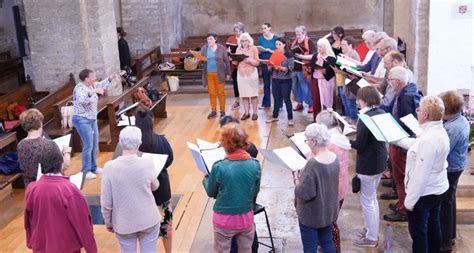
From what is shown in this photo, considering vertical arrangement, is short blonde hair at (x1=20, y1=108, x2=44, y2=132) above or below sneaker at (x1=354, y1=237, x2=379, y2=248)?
above

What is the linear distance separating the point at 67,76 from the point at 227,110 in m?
2.78

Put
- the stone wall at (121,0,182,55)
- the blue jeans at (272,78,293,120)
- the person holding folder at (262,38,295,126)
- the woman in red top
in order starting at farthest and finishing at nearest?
the stone wall at (121,0,182,55), the blue jeans at (272,78,293,120), the person holding folder at (262,38,295,126), the woman in red top

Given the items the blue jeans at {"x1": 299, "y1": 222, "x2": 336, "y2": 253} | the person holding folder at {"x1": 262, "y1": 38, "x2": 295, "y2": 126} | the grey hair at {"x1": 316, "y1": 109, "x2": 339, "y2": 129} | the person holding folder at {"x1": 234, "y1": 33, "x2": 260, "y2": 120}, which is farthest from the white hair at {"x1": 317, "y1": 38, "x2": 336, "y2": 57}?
the blue jeans at {"x1": 299, "y1": 222, "x2": 336, "y2": 253}

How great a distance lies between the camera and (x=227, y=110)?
404 inches

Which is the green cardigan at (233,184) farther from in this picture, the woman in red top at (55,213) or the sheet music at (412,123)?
the sheet music at (412,123)

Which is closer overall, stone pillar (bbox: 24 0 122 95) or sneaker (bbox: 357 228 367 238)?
sneaker (bbox: 357 228 367 238)

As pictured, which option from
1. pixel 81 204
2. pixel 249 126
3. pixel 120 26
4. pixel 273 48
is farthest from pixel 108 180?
pixel 120 26

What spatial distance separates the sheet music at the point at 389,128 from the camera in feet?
15.9

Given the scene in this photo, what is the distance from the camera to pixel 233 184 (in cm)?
412

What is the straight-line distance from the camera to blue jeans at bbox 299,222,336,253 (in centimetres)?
434

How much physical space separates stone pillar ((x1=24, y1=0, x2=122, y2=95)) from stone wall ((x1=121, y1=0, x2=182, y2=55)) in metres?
3.55

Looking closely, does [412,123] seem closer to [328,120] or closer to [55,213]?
[328,120]

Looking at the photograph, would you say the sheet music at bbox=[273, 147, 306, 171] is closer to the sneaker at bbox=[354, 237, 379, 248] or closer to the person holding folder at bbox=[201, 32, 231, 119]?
the sneaker at bbox=[354, 237, 379, 248]

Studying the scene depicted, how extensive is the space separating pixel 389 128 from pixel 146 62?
10045mm
